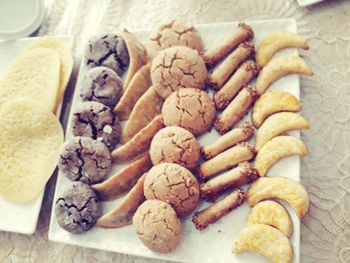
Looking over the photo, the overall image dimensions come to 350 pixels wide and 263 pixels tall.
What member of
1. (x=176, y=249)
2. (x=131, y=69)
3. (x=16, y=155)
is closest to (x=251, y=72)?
(x=131, y=69)

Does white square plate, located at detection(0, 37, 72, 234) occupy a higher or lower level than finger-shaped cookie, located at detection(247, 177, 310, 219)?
lower

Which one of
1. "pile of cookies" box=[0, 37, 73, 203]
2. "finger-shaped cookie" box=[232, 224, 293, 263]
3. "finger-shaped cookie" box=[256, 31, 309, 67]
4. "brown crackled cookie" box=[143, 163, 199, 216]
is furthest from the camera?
"pile of cookies" box=[0, 37, 73, 203]

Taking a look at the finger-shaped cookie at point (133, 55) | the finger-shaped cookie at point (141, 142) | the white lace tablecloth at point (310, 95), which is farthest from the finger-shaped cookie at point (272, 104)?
the finger-shaped cookie at point (133, 55)

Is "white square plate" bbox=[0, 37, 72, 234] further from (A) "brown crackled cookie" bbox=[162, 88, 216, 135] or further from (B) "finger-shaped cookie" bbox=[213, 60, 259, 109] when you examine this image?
(B) "finger-shaped cookie" bbox=[213, 60, 259, 109]

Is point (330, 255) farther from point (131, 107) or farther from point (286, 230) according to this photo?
point (131, 107)

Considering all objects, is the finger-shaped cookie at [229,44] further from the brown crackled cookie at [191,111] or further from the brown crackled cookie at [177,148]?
the brown crackled cookie at [177,148]

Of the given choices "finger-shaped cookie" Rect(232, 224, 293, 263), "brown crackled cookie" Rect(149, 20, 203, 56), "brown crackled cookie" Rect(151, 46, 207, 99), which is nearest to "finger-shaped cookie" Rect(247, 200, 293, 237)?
"finger-shaped cookie" Rect(232, 224, 293, 263)

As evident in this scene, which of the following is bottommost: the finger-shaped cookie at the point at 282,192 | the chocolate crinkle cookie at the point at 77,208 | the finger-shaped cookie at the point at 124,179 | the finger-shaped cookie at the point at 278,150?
the chocolate crinkle cookie at the point at 77,208
